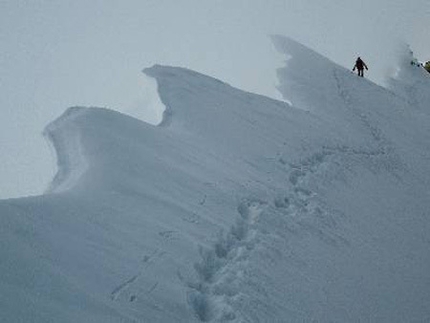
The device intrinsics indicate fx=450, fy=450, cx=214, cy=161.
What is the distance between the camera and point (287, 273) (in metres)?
6.15

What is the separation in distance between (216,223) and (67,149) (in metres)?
3.37

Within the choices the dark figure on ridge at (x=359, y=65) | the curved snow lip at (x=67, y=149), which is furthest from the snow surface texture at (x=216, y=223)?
the dark figure on ridge at (x=359, y=65)

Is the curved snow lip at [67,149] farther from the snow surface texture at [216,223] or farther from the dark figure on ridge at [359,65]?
the dark figure on ridge at [359,65]

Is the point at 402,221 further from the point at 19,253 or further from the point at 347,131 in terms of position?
the point at 19,253

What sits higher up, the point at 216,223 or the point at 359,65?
the point at 359,65

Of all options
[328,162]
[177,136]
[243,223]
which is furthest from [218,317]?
[328,162]

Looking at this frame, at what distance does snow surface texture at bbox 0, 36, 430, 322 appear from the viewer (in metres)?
4.94

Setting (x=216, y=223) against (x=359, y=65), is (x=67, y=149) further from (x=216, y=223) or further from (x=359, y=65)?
(x=359, y=65)

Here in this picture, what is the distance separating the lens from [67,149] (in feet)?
27.5

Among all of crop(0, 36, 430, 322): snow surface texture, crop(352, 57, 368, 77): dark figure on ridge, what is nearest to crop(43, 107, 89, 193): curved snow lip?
crop(0, 36, 430, 322): snow surface texture

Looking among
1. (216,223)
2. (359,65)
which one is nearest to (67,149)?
(216,223)

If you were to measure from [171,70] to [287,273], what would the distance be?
29.1 ft

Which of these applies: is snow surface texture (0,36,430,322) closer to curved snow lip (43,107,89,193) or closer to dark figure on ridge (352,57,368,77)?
curved snow lip (43,107,89,193)

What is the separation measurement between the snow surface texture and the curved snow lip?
1.5 inches
